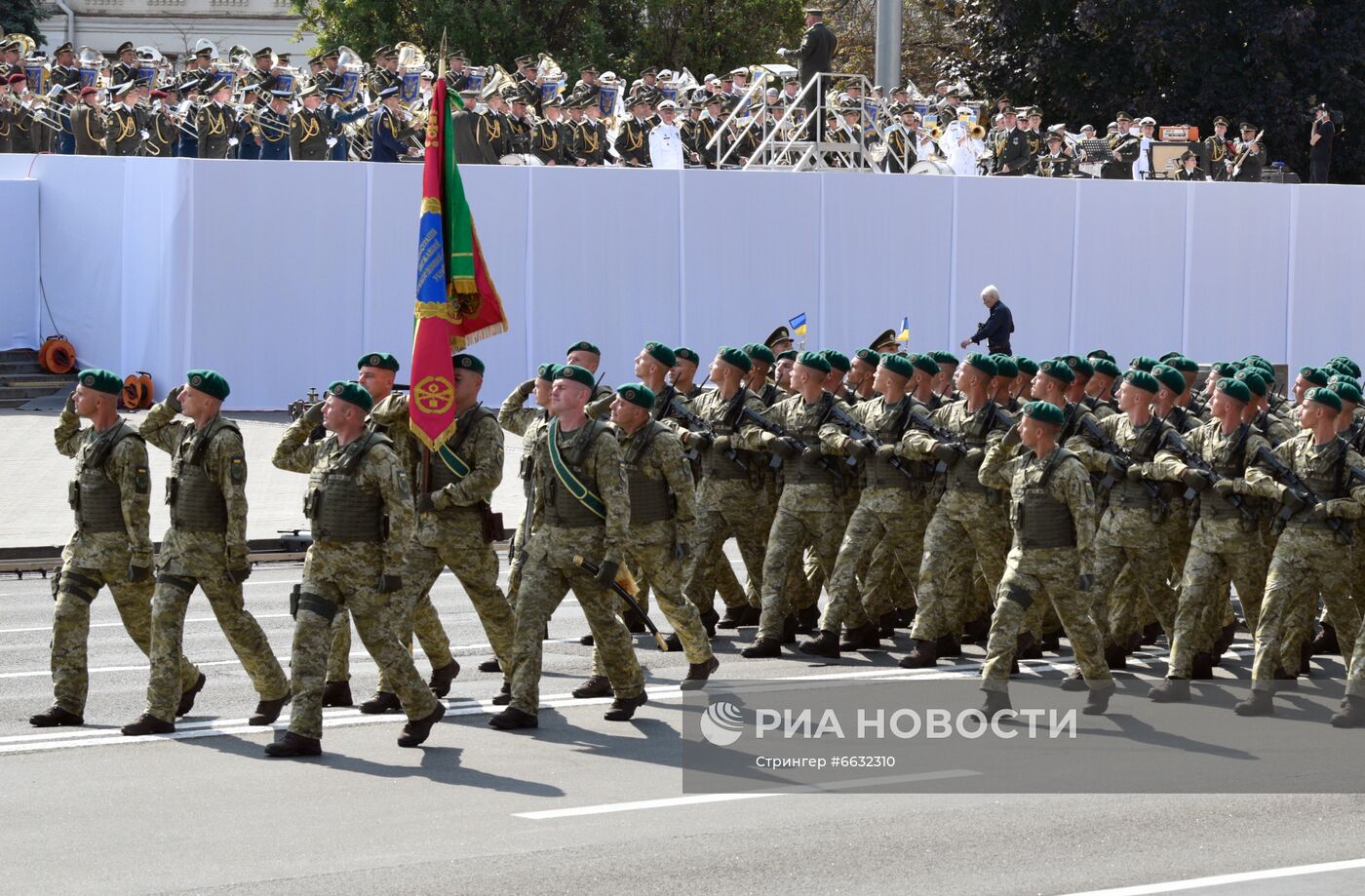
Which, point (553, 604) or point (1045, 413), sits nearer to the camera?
point (553, 604)

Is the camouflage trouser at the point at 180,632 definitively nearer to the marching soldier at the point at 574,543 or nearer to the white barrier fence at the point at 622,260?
the marching soldier at the point at 574,543

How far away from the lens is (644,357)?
12820mm

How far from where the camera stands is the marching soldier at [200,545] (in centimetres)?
991

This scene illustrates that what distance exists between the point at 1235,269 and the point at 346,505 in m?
23.9

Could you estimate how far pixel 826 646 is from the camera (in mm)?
12555

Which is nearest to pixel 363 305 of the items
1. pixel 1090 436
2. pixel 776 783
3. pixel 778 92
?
pixel 778 92

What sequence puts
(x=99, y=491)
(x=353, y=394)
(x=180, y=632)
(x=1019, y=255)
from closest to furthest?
(x=353, y=394) < (x=180, y=632) < (x=99, y=491) < (x=1019, y=255)

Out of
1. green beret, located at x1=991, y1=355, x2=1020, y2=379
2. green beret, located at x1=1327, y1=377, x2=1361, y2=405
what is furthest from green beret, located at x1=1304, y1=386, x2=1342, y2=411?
green beret, located at x1=991, y1=355, x2=1020, y2=379

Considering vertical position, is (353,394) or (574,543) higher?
(353,394)

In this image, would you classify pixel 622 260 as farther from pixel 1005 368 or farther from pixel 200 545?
pixel 200 545

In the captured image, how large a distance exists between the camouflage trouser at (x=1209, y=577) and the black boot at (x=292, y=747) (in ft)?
16.1

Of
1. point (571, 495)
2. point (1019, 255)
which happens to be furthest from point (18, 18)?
point (571, 495)

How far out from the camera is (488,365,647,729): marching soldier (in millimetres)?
10180

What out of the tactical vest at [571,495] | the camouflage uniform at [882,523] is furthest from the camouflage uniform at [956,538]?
the tactical vest at [571,495]
